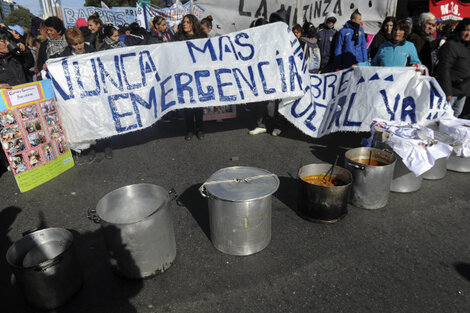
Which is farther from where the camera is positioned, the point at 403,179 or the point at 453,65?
the point at 453,65

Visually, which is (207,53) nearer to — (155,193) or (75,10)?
(155,193)

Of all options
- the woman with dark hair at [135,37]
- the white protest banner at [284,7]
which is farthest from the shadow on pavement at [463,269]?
the woman with dark hair at [135,37]

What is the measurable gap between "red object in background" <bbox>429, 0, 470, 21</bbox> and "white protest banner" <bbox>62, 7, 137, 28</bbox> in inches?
640

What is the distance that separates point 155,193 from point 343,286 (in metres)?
1.96

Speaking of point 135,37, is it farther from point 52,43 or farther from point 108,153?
point 108,153

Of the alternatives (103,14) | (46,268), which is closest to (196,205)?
(46,268)

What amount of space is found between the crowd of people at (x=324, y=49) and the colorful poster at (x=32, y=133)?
293 mm

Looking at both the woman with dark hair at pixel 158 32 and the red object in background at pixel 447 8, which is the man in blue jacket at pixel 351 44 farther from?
the red object in background at pixel 447 8

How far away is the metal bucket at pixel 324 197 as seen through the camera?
3.46m

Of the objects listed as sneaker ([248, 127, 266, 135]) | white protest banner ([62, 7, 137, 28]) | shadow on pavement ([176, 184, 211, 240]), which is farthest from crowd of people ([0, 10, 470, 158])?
white protest banner ([62, 7, 137, 28])

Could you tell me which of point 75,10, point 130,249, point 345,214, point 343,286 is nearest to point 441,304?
point 343,286

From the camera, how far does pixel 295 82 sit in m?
5.71

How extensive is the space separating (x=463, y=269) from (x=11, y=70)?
22.3 feet

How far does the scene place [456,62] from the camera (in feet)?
17.0
